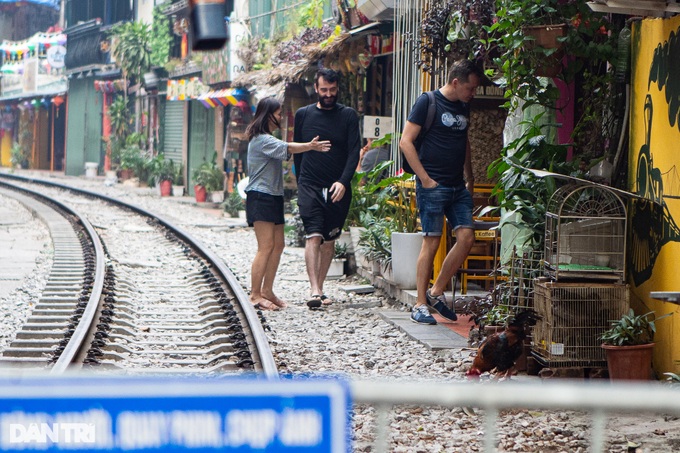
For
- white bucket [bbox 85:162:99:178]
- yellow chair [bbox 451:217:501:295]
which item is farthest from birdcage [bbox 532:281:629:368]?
white bucket [bbox 85:162:99:178]

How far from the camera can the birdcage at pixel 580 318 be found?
684 cm

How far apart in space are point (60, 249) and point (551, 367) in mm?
10165

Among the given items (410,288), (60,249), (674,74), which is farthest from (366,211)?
(674,74)

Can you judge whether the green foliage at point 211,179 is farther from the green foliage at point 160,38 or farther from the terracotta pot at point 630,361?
the terracotta pot at point 630,361

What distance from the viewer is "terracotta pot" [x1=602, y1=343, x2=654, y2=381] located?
649 centimetres

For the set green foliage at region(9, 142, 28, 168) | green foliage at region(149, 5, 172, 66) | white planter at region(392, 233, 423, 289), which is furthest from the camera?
green foliage at region(9, 142, 28, 168)

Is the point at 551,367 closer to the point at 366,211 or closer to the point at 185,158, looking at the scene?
the point at 366,211

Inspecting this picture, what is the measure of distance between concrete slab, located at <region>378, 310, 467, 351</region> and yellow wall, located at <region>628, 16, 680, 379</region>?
142 centimetres

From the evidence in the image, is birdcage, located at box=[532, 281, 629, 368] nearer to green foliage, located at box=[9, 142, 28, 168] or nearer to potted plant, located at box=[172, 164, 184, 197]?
potted plant, located at box=[172, 164, 184, 197]

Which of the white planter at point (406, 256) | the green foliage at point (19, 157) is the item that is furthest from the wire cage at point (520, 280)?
the green foliage at point (19, 157)

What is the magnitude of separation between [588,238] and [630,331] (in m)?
0.75

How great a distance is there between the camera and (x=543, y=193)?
7.55 m

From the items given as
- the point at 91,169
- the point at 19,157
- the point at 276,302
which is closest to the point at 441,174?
the point at 276,302

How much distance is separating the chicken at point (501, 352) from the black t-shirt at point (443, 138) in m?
2.19
